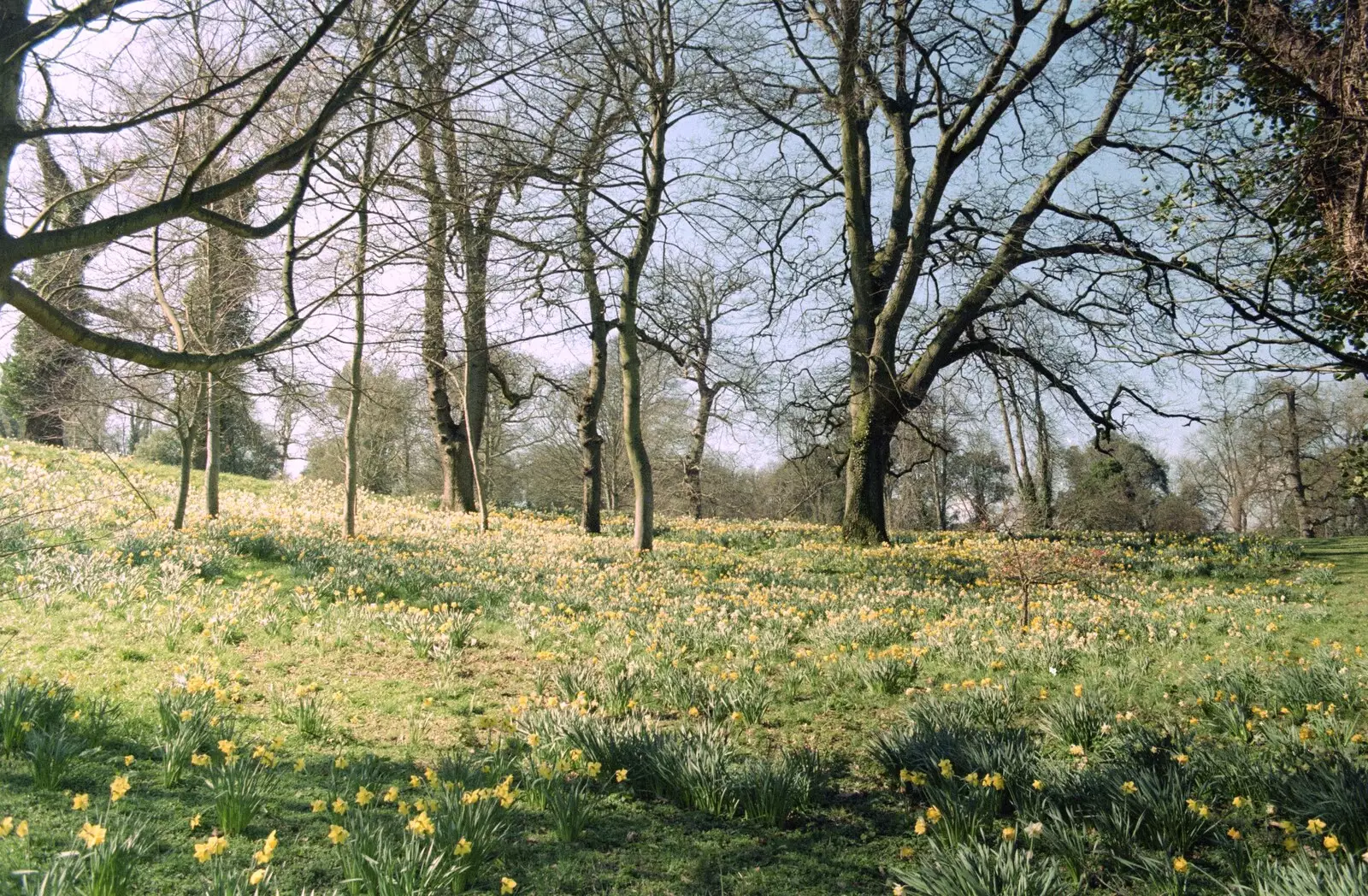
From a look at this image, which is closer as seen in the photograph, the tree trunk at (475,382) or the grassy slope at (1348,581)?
A: the grassy slope at (1348,581)

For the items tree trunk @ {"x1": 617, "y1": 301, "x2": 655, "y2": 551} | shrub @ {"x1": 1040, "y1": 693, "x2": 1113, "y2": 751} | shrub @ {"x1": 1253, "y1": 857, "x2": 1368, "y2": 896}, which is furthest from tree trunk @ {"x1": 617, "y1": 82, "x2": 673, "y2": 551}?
shrub @ {"x1": 1253, "y1": 857, "x2": 1368, "y2": 896}

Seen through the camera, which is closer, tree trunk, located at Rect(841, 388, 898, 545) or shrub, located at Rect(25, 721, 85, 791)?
shrub, located at Rect(25, 721, 85, 791)

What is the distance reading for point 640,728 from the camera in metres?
4.12

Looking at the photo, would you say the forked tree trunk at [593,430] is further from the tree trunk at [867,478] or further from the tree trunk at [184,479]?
the tree trunk at [184,479]

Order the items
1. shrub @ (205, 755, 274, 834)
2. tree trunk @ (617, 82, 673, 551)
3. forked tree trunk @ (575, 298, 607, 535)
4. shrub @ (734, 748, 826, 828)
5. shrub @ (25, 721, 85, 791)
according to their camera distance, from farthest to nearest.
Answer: forked tree trunk @ (575, 298, 607, 535) → tree trunk @ (617, 82, 673, 551) → shrub @ (734, 748, 826, 828) → shrub @ (25, 721, 85, 791) → shrub @ (205, 755, 274, 834)

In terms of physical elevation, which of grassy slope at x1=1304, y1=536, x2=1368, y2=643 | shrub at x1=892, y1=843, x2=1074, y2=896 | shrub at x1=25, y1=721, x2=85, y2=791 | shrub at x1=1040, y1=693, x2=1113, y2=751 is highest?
grassy slope at x1=1304, y1=536, x2=1368, y2=643

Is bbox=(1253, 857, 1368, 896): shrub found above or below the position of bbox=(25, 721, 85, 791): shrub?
below

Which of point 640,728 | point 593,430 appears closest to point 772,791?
point 640,728

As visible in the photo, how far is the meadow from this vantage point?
9.84 feet

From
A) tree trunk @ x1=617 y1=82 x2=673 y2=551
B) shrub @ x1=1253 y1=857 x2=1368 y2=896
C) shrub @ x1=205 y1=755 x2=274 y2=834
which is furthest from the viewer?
tree trunk @ x1=617 y1=82 x2=673 y2=551

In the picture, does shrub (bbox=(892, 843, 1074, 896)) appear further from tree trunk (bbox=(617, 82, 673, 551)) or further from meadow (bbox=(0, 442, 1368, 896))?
tree trunk (bbox=(617, 82, 673, 551))

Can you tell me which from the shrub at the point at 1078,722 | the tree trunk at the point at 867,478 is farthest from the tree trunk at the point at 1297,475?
the shrub at the point at 1078,722

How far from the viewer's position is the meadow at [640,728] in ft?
9.84

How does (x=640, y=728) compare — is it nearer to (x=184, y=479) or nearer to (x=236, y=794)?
(x=236, y=794)
